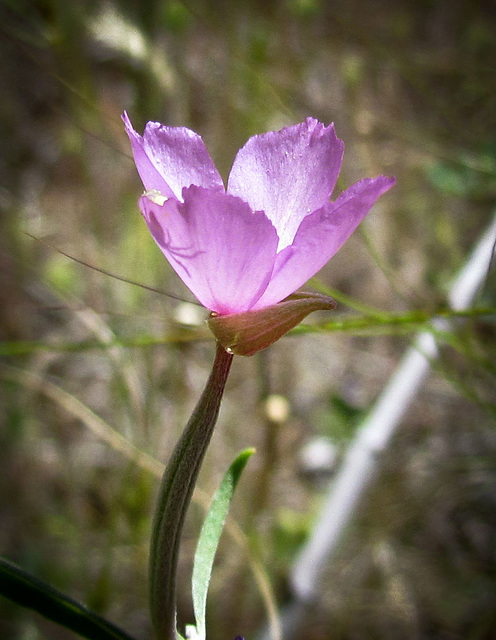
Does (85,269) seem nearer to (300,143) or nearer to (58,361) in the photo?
(58,361)

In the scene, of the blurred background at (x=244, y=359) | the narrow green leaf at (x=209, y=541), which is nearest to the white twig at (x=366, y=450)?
the blurred background at (x=244, y=359)

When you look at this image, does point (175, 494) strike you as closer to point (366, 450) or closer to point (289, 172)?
point (289, 172)

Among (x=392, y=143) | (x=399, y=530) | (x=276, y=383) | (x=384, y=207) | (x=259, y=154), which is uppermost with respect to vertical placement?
A: (x=392, y=143)

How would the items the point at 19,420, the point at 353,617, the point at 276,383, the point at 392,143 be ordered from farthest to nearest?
1. the point at 392,143
2. the point at 276,383
3. the point at 19,420
4. the point at 353,617

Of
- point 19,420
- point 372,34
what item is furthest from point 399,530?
point 372,34

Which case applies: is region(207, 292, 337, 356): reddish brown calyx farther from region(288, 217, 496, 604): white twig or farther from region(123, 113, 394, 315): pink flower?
region(288, 217, 496, 604): white twig
